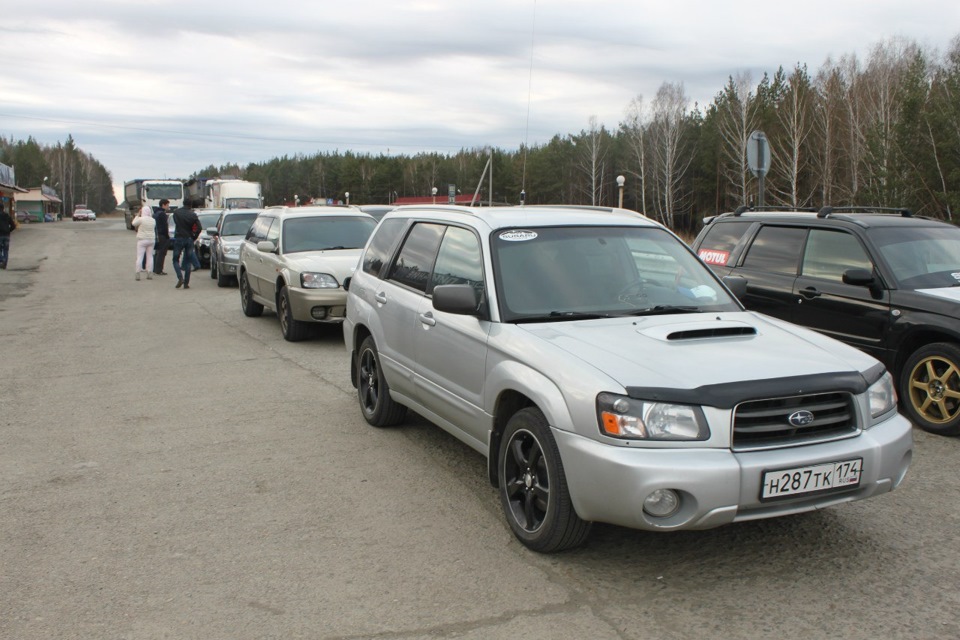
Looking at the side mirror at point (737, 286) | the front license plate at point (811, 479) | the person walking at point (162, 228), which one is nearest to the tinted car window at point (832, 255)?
the side mirror at point (737, 286)

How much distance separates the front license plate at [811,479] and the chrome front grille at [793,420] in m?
0.12

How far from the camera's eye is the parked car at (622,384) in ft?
11.7

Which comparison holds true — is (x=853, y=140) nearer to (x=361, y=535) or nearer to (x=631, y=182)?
(x=631, y=182)

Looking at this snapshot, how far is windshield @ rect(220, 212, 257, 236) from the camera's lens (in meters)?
19.8

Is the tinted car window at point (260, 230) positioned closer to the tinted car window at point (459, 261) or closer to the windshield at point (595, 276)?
the tinted car window at point (459, 261)

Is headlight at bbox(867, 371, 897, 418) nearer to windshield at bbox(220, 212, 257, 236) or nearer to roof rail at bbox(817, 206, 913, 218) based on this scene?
roof rail at bbox(817, 206, 913, 218)

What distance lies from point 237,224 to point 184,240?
164 centimetres

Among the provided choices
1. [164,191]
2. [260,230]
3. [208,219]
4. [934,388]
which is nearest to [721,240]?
[934,388]

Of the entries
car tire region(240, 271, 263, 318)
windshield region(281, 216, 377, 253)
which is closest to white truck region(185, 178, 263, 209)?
car tire region(240, 271, 263, 318)

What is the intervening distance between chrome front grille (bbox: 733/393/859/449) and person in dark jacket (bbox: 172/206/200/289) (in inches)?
647

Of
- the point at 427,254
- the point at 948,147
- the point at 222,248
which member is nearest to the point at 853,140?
the point at 948,147

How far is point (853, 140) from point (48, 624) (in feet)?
198

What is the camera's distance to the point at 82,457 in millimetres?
5812

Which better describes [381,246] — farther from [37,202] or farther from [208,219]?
[37,202]
